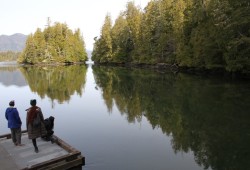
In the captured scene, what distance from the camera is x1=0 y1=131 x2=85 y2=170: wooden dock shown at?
986 cm

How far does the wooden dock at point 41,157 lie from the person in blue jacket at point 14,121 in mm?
303

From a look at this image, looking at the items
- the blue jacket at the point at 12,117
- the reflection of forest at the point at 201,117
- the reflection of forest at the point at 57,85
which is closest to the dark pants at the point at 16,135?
the blue jacket at the point at 12,117

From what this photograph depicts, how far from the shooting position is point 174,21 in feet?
204

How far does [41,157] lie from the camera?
10.7 meters

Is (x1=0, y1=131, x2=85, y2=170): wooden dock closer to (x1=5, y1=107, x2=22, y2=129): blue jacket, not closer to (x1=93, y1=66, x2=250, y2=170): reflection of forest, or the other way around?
(x1=5, y1=107, x2=22, y2=129): blue jacket

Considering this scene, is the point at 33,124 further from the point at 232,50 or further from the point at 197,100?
the point at 232,50

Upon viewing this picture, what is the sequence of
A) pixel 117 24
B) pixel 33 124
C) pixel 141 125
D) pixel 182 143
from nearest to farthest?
1. pixel 33 124
2. pixel 182 143
3. pixel 141 125
4. pixel 117 24

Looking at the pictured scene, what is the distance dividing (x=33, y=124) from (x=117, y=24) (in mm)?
89268

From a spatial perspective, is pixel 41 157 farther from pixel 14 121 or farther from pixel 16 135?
pixel 14 121

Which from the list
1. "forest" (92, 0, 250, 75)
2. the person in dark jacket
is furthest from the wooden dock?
"forest" (92, 0, 250, 75)

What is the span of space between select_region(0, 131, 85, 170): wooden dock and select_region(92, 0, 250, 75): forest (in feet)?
95.8

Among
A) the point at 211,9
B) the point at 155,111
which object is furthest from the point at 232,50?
the point at 155,111

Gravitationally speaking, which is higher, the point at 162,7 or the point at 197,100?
the point at 162,7

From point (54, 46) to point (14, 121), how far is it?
114688 mm
